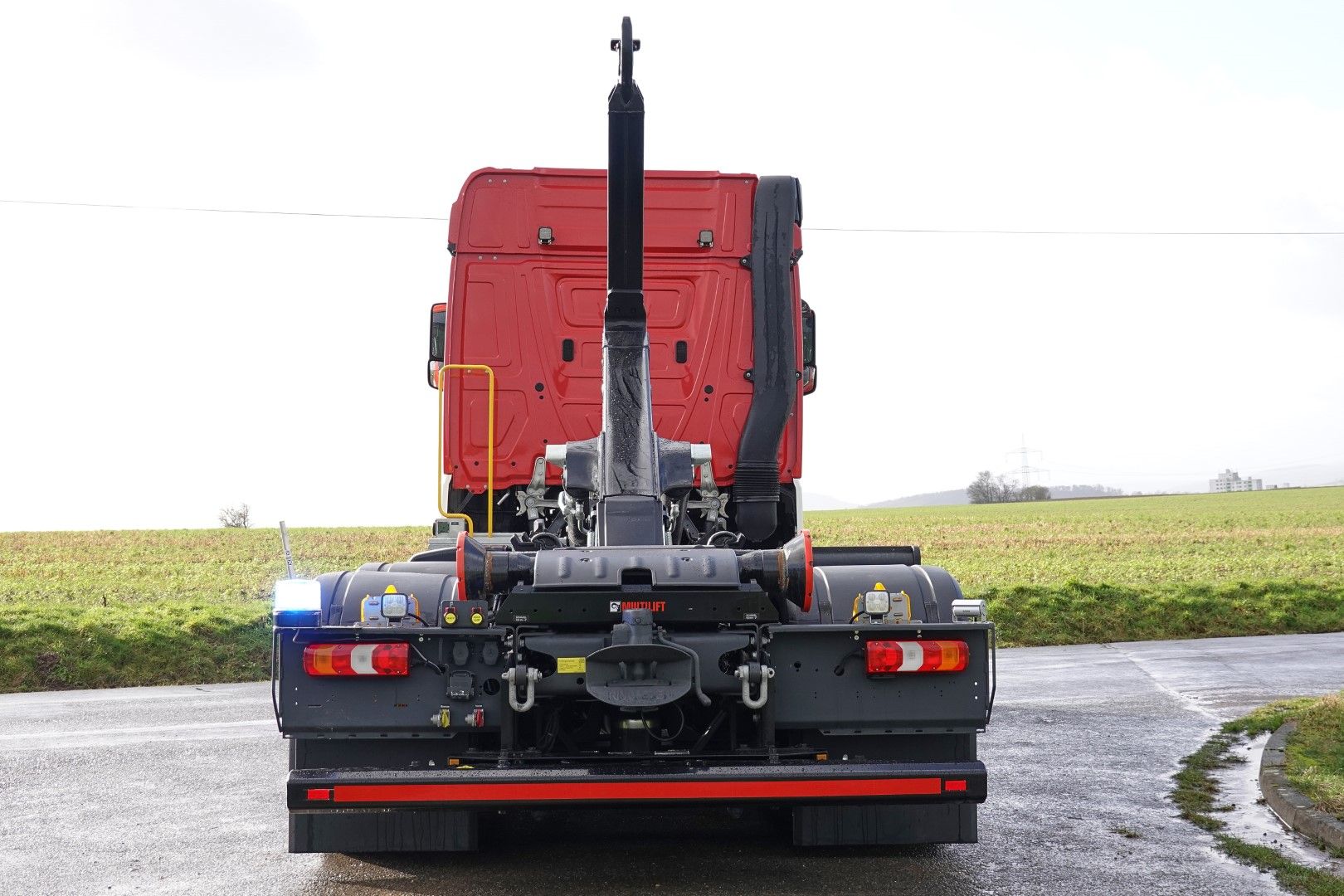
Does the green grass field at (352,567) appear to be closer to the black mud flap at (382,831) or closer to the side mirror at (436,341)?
the side mirror at (436,341)

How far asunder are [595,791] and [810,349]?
4.43 metres

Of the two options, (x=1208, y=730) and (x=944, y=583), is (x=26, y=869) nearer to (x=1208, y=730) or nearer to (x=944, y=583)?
(x=944, y=583)

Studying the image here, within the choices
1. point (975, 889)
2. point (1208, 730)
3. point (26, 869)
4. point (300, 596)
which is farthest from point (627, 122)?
point (1208, 730)

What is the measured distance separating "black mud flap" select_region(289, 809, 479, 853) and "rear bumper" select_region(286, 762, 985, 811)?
723 millimetres

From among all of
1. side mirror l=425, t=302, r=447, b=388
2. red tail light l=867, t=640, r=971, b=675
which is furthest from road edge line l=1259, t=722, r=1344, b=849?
side mirror l=425, t=302, r=447, b=388

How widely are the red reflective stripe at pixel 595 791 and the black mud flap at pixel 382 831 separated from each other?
0.80 m

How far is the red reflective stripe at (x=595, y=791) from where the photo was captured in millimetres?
A: 5145

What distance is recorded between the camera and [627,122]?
6.62 m

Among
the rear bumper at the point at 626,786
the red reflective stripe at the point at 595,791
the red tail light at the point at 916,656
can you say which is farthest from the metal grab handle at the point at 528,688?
the red tail light at the point at 916,656

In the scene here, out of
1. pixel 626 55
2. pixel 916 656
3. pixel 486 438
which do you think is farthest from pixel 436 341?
pixel 916 656

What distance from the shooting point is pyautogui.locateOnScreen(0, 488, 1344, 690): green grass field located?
15.6 m

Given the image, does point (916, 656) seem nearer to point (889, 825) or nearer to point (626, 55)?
point (889, 825)

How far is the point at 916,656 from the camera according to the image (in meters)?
5.72

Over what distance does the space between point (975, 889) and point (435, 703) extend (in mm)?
2350
